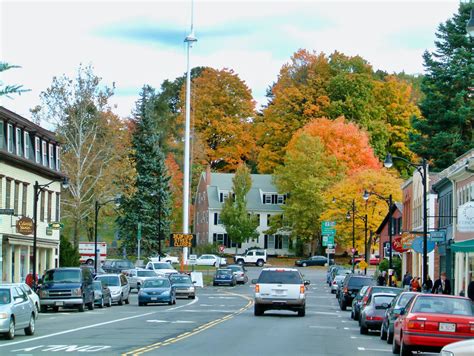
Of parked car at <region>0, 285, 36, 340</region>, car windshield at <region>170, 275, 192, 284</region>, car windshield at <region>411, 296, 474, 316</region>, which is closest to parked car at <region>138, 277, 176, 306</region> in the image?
car windshield at <region>170, 275, 192, 284</region>

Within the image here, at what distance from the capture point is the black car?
4688 centimetres

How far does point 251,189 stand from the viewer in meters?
120

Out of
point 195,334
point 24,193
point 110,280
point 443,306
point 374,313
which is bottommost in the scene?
point 195,334

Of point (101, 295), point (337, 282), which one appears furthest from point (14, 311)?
point (337, 282)

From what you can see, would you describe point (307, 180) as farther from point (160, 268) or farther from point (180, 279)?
point (180, 279)

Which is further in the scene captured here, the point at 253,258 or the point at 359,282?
the point at 253,258

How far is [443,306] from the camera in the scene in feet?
71.7

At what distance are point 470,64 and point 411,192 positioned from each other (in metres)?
10.7

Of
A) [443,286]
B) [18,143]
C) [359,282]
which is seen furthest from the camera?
[18,143]

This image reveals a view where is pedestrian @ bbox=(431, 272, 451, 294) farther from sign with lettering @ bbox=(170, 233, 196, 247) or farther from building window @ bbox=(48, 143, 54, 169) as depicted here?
sign with lettering @ bbox=(170, 233, 196, 247)

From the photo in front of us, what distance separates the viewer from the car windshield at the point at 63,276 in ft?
144

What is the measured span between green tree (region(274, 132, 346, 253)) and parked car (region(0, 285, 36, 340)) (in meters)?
74.7

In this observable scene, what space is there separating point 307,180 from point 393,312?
254 feet

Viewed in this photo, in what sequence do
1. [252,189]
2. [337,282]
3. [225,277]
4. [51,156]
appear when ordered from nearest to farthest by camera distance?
[337,282]
[51,156]
[225,277]
[252,189]
